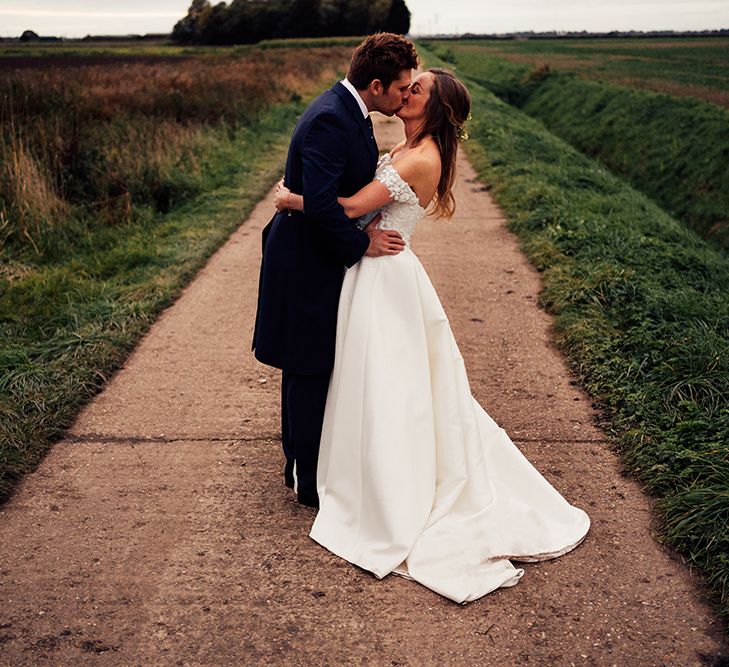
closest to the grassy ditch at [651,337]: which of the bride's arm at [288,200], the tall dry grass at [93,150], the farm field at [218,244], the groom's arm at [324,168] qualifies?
the farm field at [218,244]

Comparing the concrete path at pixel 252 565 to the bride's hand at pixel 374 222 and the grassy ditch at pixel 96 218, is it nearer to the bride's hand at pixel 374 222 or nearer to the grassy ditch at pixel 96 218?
the grassy ditch at pixel 96 218

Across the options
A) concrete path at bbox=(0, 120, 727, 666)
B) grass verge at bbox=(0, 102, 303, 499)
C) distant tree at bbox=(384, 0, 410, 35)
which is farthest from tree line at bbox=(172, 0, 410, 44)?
concrete path at bbox=(0, 120, 727, 666)

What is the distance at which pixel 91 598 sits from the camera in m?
3.04

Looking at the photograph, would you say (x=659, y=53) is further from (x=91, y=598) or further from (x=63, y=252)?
(x=91, y=598)

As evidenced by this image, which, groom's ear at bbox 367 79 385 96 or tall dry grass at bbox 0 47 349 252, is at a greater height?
groom's ear at bbox 367 79 385 96

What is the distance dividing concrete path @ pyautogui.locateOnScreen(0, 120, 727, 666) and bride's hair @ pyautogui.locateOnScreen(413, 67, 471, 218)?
168 centimetres

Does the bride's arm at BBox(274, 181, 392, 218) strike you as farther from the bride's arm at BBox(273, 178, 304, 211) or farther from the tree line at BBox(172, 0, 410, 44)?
the tree line at BBox(172, 0, 410, 44)

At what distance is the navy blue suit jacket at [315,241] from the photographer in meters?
3.19

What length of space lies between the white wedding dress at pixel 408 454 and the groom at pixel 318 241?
0.28 feet

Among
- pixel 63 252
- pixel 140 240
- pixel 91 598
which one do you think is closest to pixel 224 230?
pixel 140 240

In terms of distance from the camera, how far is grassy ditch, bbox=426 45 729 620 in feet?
11.7

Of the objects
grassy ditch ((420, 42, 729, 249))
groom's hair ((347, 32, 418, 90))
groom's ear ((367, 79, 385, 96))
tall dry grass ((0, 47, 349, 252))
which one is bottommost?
grassy ditch ((420, 42, 729, 249))

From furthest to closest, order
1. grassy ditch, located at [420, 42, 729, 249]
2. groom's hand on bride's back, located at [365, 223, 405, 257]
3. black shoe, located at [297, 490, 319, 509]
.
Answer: grassy ditch, located at [420, 42, 729, 249] → black shoe, located at [297, 490, 319, 509] → groom's hand on bride's back, located at [365, 223, 405, 257]

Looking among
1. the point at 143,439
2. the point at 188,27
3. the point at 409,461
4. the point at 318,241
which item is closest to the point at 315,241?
the point at 318,241
